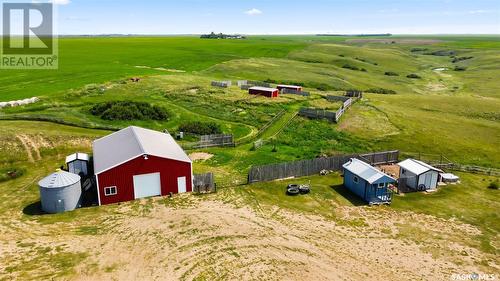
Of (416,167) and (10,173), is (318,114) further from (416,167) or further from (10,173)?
(10,173)

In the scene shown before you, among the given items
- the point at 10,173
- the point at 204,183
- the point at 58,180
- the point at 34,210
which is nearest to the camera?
the point at 58,180

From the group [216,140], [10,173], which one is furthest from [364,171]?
[10,173]

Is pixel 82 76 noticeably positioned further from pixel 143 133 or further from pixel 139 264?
pixel 139 264

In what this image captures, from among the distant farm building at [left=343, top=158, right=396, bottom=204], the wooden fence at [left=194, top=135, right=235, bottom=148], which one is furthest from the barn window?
the distant farm building at [left=343, top=158, right=396, bottom=204]

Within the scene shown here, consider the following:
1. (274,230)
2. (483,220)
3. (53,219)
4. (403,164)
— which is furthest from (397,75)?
(53,219)

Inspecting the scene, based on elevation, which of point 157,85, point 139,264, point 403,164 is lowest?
point 139,264

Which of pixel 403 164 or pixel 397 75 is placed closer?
pixel 403 164

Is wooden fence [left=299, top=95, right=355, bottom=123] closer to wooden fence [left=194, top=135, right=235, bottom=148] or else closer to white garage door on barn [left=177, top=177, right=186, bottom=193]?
wooden fence [left=194, top=135, right=235, bottom=148]
